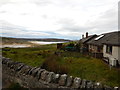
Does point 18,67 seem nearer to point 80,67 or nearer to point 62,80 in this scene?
point 62,80

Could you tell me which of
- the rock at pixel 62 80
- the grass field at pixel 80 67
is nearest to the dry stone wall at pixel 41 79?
the rock at pixel 62 80

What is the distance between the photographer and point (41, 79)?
5234 millimetres

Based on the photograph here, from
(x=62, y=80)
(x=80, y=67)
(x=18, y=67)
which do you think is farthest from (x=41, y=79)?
(x=80, y=67)

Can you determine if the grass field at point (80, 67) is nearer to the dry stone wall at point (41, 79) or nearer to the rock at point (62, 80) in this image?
the dry stone wall at point (41, 79)

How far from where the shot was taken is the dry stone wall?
4512mm

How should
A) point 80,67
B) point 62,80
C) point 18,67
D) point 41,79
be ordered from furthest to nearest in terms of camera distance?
point 80,67 → point 18,67 → point 41,79 → point 62,80

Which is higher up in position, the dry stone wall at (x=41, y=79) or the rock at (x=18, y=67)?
the rock at (x=18, y=67)

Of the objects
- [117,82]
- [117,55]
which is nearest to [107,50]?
[117,55]

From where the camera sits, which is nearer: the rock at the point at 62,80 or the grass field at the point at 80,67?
the rock at the point at 62,80

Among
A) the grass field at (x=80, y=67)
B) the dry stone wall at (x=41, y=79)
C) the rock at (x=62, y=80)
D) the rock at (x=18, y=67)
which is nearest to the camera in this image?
the dry stone wall at (x=41, y=79)

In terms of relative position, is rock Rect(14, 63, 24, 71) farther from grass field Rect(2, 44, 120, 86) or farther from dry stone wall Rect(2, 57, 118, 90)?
grass field Rect(2, 44, 120, 86)

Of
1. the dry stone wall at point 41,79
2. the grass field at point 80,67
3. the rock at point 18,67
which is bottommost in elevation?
the grass field at point 80,67

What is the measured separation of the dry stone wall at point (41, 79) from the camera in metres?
4.51

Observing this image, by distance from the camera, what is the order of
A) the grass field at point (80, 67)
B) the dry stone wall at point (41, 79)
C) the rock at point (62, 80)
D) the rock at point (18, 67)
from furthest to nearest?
the grass field at point (80, 67)
the rock at point (18, 67)
the rock at point (62, 80)
the dry stone wall at point (41, 79)
